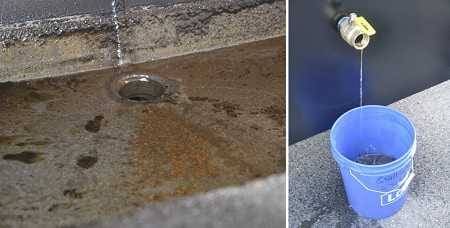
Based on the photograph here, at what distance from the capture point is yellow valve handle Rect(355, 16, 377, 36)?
96.3 inches

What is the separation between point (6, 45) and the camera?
335 centimetres

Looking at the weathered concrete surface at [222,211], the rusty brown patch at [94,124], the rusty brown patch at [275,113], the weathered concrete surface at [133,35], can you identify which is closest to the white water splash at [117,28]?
the weathered concrete surface at [133,35]

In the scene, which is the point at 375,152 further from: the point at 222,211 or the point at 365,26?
the point at 222,211

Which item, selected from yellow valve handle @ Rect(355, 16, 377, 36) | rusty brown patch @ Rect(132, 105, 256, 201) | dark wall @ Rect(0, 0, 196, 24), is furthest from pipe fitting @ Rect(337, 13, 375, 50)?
dark wall @ Rect(0, 0, 196, 24)

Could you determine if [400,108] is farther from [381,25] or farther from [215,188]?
[215,188]

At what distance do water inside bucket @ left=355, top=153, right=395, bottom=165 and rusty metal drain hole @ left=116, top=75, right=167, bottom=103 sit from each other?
1.11 m

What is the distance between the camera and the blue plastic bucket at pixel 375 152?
2.29 metres

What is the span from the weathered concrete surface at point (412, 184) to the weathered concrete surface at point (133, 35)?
0.96m

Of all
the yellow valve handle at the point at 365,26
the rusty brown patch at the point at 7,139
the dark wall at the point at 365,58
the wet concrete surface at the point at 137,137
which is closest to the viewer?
the yellow valve handle at the point at 365,26

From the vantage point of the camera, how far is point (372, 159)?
105 inches

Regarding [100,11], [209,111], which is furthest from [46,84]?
[209,111]

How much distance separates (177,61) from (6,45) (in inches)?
35.8

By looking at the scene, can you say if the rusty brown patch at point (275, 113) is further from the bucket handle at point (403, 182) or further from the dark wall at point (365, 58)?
the bucket handle at point (403, 182)

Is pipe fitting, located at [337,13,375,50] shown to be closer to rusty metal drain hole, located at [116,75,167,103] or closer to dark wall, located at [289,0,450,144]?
dark wall, located at [289,0,450,144]
